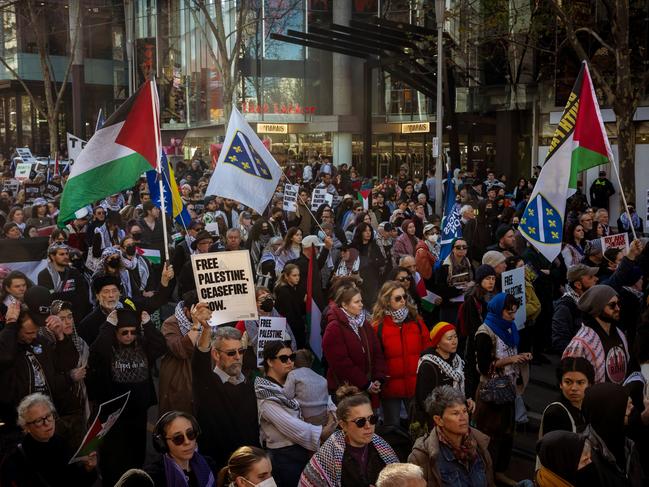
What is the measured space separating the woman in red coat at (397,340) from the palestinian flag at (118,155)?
2623 millimetres

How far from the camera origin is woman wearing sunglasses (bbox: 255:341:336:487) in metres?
5.52

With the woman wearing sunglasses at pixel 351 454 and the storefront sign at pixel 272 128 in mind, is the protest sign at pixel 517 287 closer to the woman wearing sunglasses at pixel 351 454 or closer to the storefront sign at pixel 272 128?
the woman wearing sunglasses at pixel 351 454

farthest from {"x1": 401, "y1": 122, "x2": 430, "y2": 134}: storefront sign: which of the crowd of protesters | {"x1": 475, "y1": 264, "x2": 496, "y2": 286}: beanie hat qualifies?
{"x1": 475, "y1": 264, "x2": 496, "y2": 286}: beanie hat

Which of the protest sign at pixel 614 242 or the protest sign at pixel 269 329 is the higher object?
the protest sign at pixel 614 242

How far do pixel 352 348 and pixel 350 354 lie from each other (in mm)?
54

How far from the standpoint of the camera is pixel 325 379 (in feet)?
19.9

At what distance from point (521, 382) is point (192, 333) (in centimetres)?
293

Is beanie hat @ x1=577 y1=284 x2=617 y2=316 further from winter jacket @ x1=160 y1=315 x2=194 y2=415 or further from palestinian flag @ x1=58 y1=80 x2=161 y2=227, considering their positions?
palestinian flag @ x1=58 y1=80 x2=161 y2=227

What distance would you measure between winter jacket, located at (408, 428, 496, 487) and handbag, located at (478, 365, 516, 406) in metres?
1.75

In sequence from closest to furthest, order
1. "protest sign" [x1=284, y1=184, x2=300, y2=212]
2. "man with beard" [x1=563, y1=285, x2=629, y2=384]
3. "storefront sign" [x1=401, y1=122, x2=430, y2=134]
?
1. "man with beard" [x1=563, y1=285, x2=629, y2=384]
2. "protest sign" [x1=284, y1=184, x2=300, y2=212]
3. "storefront sign" [x1=401, y1=122, x2=430, y2=134]

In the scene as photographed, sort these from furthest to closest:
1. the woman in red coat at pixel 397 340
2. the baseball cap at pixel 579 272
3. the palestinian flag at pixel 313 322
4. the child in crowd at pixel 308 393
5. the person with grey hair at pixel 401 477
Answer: the palestinian flag at pixel 313 322
the baseball cap at pixel 579 272
the woman in red coat at pixel 397 340
the child in crowd at pixel 308 393
the person with grey hair at pixel 401 477

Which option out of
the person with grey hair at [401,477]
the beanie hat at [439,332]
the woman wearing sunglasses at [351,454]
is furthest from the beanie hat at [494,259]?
the person with grey hair at [401,477]

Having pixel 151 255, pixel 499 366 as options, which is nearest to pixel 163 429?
pixel 499 366

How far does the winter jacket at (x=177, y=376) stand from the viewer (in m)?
6.29
